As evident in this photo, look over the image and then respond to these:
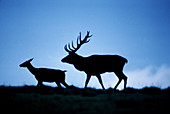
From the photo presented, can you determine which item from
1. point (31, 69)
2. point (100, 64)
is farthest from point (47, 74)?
point (100, 64)

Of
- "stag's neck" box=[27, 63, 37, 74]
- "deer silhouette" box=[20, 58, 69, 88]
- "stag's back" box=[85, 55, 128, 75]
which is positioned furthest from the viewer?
"stag's back" box=[85, 55, 128, 75]

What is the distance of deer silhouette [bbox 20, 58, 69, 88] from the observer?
11602 mm

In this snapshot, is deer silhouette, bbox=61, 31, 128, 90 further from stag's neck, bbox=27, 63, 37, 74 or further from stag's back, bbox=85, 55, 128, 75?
stag's neck, bbox=27, 63, 37, 74

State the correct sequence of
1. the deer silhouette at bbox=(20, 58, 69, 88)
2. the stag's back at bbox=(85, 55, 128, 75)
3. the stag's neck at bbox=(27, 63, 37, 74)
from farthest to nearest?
the stag's back at bbox=(85, 55, 128, 75), the stag's neck at bbox=(27, 63, 37, 74), the deer silhouette at bbox=(20, 58, 69, 88)

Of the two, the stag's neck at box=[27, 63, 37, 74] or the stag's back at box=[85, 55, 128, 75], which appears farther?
the stag's back at box=[85, 55, 128, 75]

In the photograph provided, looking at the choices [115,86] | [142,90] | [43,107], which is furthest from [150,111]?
[115,86]

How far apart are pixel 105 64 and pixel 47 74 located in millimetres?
3469

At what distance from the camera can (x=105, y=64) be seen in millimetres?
12555

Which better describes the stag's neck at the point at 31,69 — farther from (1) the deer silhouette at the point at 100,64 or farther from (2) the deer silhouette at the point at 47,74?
(1) the deer silhouette at the point at 100,64

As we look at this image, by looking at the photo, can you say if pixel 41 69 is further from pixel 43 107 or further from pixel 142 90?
pixel 43 107

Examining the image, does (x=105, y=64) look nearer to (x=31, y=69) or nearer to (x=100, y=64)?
(x=100, y=64)

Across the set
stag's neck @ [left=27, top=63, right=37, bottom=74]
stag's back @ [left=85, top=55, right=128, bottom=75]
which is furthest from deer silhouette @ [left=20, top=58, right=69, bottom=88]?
stag's back @ [left=85, top=55, right=128, bottom=75]

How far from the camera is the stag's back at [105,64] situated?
12.5m

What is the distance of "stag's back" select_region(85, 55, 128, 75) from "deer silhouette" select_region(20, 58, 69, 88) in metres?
1.60
